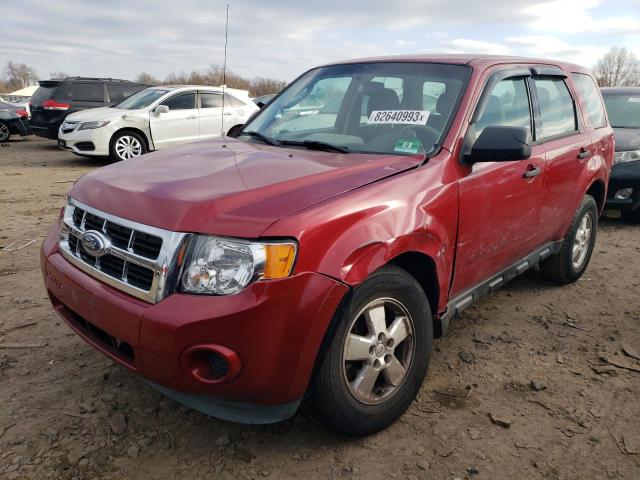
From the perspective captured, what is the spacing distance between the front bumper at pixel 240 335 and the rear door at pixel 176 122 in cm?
924

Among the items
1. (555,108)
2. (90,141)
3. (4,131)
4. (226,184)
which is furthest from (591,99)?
(4,131)

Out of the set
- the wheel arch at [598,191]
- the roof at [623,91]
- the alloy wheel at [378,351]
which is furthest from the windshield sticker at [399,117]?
the roof at [623,91]

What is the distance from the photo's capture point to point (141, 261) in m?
2.02

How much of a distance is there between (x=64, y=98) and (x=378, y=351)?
13.7 meters

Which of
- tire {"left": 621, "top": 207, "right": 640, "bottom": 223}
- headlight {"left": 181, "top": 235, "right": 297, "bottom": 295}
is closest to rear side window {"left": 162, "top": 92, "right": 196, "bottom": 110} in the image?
tire {"left": 621, "top": 207, "right": 640, "bottom": 223}

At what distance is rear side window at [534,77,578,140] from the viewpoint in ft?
12.0

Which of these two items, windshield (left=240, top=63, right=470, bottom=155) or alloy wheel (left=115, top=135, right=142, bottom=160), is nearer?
windshield (left=240, top=63, right=470, bottom=155)

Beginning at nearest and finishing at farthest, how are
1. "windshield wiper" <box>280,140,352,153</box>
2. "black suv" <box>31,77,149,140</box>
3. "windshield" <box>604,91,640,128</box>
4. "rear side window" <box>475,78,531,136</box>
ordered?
"windshield wiper" <box>280,140,352,153</box>, "rear side window" <box>475,78,531,136</box>, "windshield" <box>604,91,640,128</box>, "black suv" <box>31,77,149,140</box>

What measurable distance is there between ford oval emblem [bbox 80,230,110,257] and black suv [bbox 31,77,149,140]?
12.7 metres

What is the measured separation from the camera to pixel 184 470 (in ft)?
7.25

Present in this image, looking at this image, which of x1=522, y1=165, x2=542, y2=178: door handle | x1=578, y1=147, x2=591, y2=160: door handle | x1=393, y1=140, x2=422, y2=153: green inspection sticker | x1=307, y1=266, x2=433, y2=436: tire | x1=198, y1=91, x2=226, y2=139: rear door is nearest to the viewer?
x1=307, y1=266, x2=433, y2=436: tire

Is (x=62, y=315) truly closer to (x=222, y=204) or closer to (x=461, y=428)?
(x=222, y=204)

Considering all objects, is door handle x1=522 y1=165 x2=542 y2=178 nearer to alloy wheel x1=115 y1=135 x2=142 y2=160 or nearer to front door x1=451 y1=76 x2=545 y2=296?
front door x1=451 y1=76 x2=545 y2=296

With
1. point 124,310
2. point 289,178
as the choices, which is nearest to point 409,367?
point 289,178
